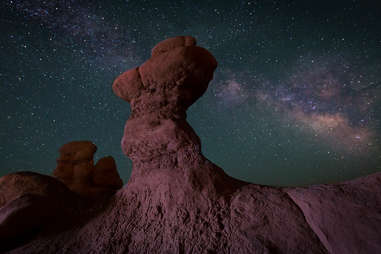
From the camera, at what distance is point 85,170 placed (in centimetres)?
594

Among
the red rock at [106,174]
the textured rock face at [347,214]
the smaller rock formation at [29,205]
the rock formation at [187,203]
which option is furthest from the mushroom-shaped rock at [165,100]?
the red rock at [106,174]

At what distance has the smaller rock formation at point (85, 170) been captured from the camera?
5.84 m

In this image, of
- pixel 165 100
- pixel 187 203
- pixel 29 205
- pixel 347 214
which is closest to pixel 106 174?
pixel 29 205

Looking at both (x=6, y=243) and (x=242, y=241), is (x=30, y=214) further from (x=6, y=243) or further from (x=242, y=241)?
(x=242, y=241)

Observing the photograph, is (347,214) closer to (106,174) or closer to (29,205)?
(29,205)

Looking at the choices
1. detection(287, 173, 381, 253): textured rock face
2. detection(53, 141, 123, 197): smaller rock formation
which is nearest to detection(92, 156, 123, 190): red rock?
detection(53, 141, 123, 197): smaller rock formation

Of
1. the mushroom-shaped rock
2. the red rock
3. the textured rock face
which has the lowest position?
the red rock

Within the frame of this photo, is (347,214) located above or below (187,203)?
above

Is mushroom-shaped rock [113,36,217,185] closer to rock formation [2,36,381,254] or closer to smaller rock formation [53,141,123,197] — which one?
rock formation [2,36,381,254]

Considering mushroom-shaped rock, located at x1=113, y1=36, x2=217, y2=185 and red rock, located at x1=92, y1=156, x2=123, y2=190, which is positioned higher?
mushroom-shaped rock, located at x1=113, y1=36, x2=217, y2=185

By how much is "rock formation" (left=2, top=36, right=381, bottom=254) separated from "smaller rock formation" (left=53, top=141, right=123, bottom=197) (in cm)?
277

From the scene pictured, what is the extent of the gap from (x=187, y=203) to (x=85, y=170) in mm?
4675

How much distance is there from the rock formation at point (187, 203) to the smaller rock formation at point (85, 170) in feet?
9.09

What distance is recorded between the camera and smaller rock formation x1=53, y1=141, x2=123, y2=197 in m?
5.84
